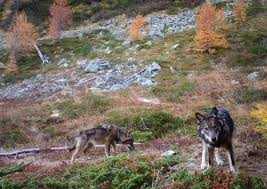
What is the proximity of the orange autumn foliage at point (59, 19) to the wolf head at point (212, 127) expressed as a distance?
47.7 meters

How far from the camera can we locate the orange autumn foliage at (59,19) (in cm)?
5484

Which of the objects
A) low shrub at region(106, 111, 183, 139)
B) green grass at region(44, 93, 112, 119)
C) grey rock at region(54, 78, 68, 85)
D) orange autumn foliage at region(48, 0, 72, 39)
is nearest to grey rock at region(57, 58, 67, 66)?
grey rock at region(54, 78, 68, 85)

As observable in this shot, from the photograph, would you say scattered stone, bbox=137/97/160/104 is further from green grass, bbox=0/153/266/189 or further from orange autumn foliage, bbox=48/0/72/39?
orange autumn foliage, bbox=48/0/72/39

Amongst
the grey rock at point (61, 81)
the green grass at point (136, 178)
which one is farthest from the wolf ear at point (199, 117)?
the grey rock at point (61, 81)

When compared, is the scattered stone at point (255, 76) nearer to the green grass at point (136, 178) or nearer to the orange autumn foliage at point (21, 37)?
the green grass at point (136, 178)

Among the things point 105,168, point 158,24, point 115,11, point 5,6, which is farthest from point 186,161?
point 5,6

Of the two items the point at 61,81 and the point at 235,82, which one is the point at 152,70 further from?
the point at 61,81

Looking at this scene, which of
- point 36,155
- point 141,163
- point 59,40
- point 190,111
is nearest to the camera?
point 141,163

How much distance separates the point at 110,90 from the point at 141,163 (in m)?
21.8

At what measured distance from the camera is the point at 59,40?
54031mm

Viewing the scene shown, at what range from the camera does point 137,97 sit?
28.6 metres

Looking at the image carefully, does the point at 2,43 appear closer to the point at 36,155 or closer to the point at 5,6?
the point at 5,6

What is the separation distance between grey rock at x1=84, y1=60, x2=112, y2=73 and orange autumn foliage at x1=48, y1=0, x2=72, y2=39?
52.1 ft

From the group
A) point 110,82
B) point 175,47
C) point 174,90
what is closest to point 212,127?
point 174,90
